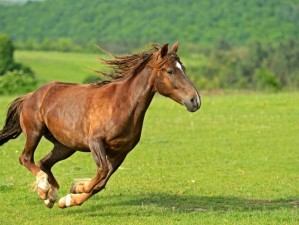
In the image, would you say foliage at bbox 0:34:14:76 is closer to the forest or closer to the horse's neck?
the horse's neck

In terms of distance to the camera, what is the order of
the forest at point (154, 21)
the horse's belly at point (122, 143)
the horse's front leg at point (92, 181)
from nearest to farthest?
1. the horse's front leg at point (92, 181)
2. the horse's belly at point (122, 143)
3. the forest at point (154, 21)

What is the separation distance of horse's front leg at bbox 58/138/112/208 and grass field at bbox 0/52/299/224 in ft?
0.97

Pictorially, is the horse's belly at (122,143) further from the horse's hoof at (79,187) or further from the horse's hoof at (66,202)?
the horse's hoof at (66,202)

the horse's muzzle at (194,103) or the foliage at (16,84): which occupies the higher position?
the horse's muzzle at (194,103)

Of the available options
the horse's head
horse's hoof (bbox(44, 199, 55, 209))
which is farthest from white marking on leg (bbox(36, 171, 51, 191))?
the horse's head

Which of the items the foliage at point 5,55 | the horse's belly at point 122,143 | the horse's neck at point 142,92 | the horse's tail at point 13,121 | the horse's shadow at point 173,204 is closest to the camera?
the horse's belly at point 122,143

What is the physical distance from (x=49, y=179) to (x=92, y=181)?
1.60 metres

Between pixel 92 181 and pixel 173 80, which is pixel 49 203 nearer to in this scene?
pixel 92 181

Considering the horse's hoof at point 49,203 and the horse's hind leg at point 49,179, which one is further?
the horse's hoof at point 49,203

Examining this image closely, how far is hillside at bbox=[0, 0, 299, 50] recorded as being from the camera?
14912cm

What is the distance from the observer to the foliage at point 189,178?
11.2m

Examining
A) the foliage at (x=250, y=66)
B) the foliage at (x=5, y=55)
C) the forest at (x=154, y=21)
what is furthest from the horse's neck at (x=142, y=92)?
the forest at (x=154, y=21)

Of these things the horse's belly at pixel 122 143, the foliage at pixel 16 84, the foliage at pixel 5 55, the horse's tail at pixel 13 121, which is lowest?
the foliage at pixel 5 55

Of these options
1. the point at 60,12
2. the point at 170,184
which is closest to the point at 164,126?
the point at 170,184
